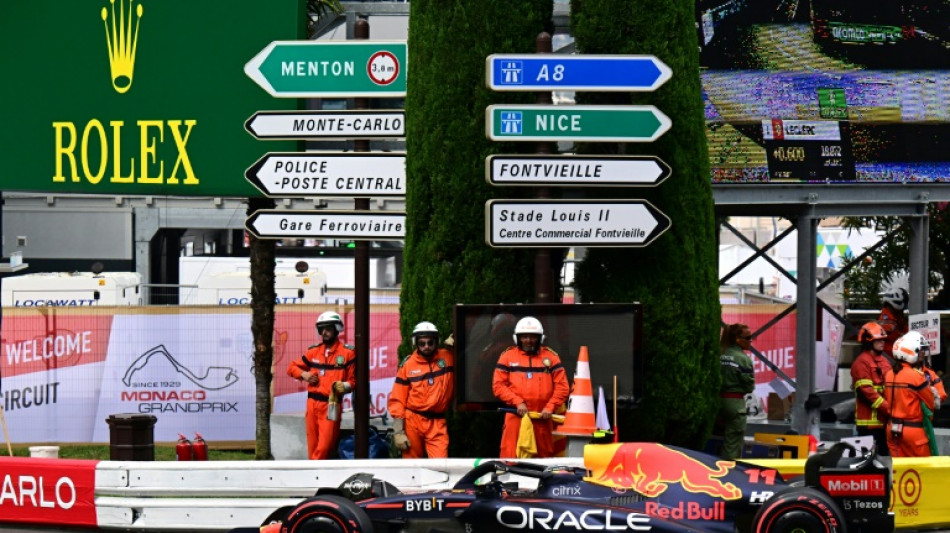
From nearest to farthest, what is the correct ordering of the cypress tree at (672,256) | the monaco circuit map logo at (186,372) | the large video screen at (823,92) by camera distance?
the cypress tree at (672,256), the large video screen at (823,92), the monaco circuit map logo at (186,372)

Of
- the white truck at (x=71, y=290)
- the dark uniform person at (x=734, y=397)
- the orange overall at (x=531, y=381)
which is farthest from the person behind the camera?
the white truck at (x=71, y=290)

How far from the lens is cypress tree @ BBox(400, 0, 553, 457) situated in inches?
495

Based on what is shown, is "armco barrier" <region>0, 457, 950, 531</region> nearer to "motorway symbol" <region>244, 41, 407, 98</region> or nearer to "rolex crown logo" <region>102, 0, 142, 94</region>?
"motorway symbol" <region>244, 41, 407, 98</region>

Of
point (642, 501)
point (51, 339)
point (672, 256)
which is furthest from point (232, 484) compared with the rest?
point (51, 339)

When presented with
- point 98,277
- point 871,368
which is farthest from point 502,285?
point 98,277

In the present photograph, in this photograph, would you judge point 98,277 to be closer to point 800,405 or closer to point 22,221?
point 22,221

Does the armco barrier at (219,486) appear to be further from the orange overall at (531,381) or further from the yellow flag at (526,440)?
the orange overall at (531,381)

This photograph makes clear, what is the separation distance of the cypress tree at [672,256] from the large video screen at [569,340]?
61 cm

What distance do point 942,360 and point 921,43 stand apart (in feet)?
15.8

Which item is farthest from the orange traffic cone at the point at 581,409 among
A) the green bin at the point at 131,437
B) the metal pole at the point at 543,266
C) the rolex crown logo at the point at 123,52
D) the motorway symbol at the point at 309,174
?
the rolex crown logo at the point at 123,52

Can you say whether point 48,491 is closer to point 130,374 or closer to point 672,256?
point 672,256

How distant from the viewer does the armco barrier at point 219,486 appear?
36.8 feet

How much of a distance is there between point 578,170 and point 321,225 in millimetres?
2369

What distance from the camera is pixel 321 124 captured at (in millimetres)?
12727
